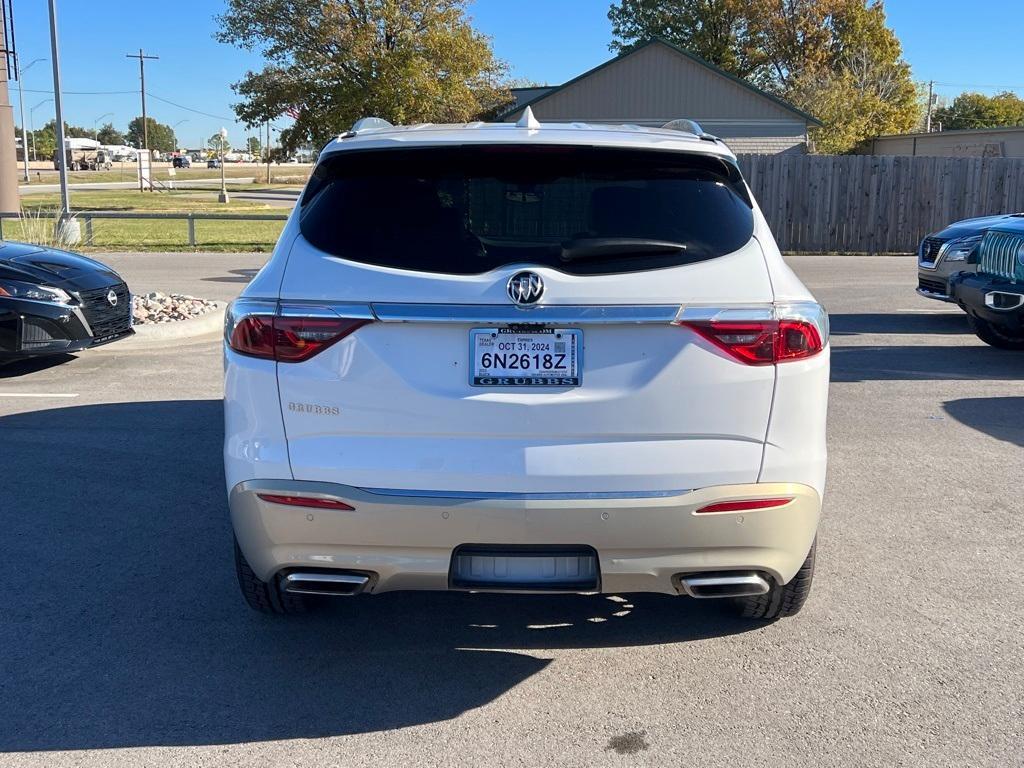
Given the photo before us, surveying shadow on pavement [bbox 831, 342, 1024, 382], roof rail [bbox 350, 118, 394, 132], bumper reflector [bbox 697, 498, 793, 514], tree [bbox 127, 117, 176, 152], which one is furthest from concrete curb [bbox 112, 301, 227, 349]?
tree [bbox 127, 117, 176, 152]

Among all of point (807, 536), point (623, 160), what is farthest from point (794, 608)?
point (623, 160)

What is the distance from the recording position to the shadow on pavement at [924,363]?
9219 mm

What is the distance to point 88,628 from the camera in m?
4.14

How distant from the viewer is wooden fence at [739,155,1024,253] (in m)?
23.8

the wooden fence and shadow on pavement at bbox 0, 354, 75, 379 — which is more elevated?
the wooden fence

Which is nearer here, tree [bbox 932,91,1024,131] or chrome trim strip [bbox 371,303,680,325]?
chrome trim strip [bbox 371,303,680,325]

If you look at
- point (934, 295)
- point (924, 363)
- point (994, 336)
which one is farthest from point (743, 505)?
point (934, 295)

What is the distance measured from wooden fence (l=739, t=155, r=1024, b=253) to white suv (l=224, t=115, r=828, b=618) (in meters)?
21.4

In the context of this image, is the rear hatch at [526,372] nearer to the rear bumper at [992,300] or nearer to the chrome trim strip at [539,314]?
the chrome trim strip at [539,314]

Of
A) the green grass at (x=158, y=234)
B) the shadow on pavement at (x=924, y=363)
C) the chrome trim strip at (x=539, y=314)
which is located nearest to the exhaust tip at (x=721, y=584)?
the chrome trim strip at (x=539, y=314)

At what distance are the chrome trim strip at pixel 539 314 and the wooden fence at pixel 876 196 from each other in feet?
71.0

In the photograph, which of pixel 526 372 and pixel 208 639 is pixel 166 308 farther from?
pixel 526 372

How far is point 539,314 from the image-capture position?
10.7ft

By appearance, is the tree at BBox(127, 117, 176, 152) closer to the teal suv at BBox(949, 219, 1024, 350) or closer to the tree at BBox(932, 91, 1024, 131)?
the tree at BBox(932, 91, 1024, 131)
